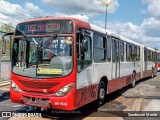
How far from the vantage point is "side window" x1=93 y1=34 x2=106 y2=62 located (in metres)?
9.00

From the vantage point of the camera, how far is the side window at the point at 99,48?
9002mm

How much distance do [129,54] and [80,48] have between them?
24.5 ft

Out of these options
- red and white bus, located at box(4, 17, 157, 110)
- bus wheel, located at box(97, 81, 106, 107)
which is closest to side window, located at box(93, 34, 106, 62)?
red and white bus, located at box(4, 17, 157, 110)

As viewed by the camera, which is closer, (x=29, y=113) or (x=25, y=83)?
(x=25, y=83)

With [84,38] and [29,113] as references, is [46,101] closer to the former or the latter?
[29,113]

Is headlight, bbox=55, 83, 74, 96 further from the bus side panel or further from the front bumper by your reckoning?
the bus side panel

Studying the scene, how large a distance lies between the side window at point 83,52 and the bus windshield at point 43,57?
0.84 feet

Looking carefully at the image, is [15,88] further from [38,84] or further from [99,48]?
A: [99,48]

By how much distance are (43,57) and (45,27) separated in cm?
87

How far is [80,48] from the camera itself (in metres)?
7.54

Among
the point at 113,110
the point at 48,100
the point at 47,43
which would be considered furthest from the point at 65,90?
the point at 113,110

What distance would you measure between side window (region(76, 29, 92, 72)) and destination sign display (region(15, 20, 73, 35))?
1.27 feet

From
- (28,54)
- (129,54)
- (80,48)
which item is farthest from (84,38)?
(129,54)

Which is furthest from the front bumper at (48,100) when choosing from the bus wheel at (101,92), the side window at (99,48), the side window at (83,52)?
the bus wheel at (101,92)
